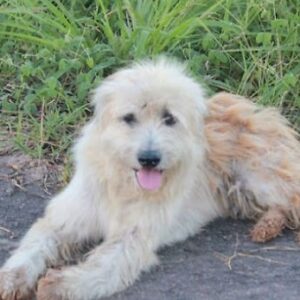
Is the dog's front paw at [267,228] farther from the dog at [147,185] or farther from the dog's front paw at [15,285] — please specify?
the dog's front paw at [15,285]

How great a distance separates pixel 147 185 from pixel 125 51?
2.10 m

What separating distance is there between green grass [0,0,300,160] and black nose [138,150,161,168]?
1.74 m

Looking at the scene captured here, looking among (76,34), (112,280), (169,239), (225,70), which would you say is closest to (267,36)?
(225,70)

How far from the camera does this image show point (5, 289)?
4945mm

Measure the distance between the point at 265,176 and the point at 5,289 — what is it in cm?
177

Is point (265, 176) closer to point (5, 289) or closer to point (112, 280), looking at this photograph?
point (112, 280)

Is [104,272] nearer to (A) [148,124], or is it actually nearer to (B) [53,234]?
(B) [53,234]

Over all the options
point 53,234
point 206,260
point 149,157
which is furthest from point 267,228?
point 53,234

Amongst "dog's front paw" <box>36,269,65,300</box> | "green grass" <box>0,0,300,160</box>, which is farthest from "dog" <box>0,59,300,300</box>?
"green grass" <box>0,0,300,160</box>

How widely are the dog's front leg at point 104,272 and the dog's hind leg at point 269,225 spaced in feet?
2.24

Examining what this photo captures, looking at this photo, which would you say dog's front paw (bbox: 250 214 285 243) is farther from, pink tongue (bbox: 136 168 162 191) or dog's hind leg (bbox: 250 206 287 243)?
pink tongue (bbox: 136 168 162 191)

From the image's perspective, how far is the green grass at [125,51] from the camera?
22.6 ft

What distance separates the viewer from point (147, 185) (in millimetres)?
5191

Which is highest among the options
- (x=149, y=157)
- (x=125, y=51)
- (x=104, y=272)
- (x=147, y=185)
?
(x=149, y=157)
